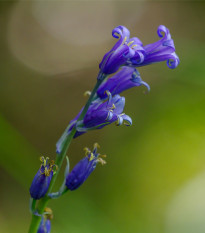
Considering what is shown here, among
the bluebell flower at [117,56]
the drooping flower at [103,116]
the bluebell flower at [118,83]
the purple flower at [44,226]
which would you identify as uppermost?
the bluebell flower at [117,56]

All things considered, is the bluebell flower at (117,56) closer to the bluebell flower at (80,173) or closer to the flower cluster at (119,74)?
the flower cluster at (119,74)

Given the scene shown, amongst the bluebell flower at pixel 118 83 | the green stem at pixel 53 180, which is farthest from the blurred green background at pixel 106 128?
the bluebell flower at pixel 118 83

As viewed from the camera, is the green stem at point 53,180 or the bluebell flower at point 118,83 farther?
the bluebell flower at point 118,83

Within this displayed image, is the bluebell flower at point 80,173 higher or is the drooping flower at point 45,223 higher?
the bluebell flower at point 80,173

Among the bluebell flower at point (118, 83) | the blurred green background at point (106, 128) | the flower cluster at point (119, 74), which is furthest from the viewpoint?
the blurred green background at point (106, 128)

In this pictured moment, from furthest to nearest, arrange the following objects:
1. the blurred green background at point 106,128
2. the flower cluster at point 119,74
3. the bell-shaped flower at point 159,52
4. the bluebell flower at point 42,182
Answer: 1. the blurred green background at point 106,128
2. the bell-shaped flower at point 159,52
3. the flower cluster at point 119,74
4. the bluebell flower at point 42,182

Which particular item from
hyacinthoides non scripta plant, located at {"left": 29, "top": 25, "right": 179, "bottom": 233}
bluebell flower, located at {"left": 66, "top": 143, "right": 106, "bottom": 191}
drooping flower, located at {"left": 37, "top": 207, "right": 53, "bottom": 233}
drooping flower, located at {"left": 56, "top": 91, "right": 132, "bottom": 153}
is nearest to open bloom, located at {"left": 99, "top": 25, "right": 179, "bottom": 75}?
hyacinthoides non scripta plant, located at {"left": 29, "top": 25, "right": 179, "bottom": 233}
